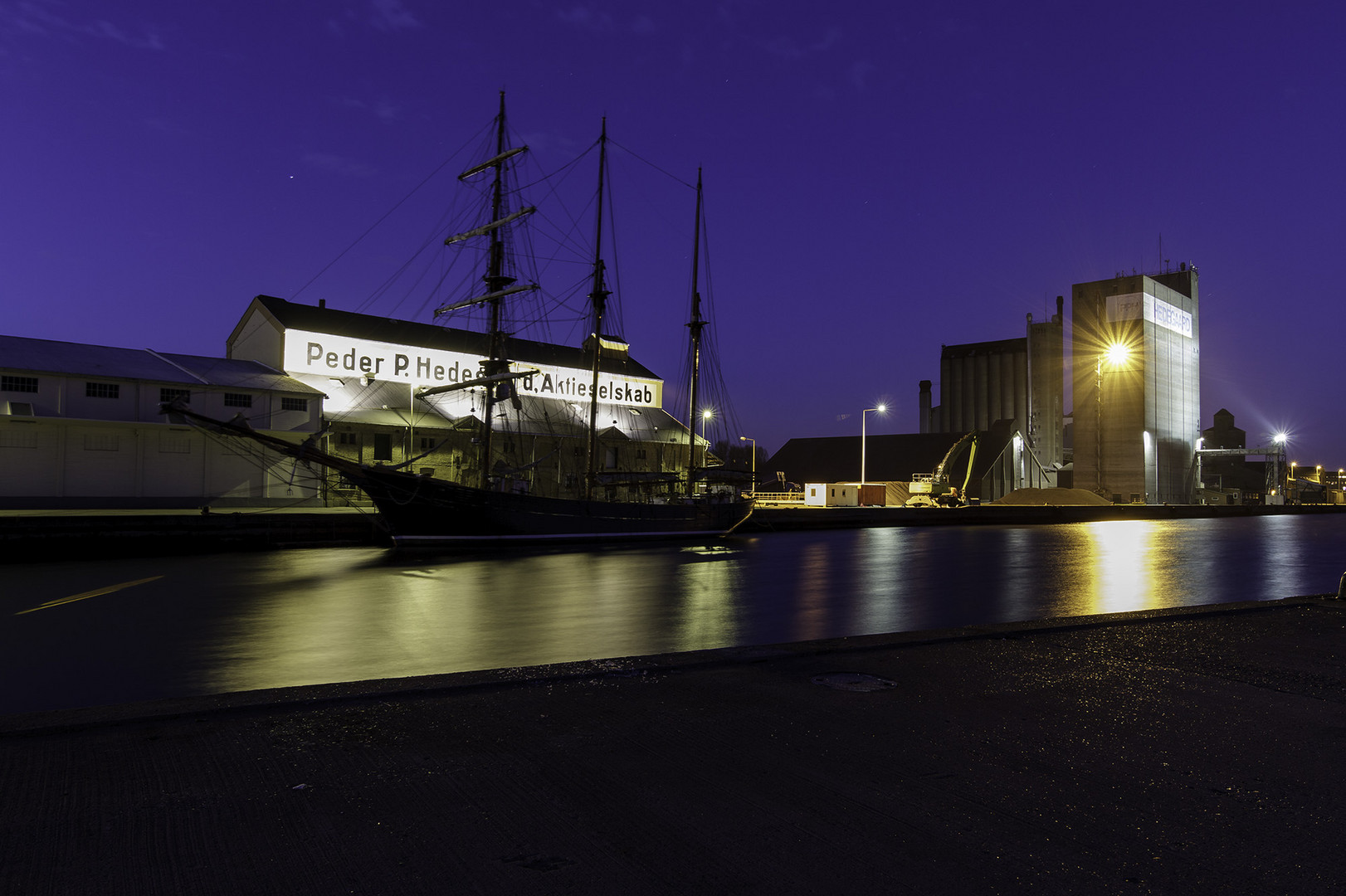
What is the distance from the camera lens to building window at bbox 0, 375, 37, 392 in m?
34.5

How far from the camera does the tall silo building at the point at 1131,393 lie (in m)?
107

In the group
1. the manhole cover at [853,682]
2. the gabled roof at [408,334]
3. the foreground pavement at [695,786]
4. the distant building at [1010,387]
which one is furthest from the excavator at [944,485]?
the foreground pavement at [695,786]

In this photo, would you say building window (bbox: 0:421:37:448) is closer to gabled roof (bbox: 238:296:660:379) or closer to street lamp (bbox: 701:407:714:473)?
gabled roof (bbox: 238:296:660:379)

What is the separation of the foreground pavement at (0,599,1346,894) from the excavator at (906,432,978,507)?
68815 millimetres

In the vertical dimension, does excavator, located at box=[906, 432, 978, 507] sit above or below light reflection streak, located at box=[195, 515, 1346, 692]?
above

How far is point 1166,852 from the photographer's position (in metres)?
3.70

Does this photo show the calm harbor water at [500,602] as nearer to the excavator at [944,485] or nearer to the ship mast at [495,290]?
the ship mast at [495,290]

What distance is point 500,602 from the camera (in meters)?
18.8

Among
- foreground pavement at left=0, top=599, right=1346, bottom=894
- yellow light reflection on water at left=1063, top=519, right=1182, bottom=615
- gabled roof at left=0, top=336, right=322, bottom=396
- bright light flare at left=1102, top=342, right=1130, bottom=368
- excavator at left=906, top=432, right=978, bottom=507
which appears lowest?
yellow light reflection on water at left=1063, top=519, right=1182, bottom=615

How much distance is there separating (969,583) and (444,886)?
22076mm

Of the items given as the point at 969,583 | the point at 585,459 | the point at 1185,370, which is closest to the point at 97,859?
the point at 969,583

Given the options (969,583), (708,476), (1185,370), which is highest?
(1185,370)

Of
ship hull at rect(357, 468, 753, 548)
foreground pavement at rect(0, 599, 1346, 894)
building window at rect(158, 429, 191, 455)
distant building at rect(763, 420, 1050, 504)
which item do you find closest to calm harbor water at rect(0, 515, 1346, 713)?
ship hull at rect(357, 468, 753, 548)

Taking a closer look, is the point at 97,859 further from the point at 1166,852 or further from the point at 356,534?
the point at 356,534
